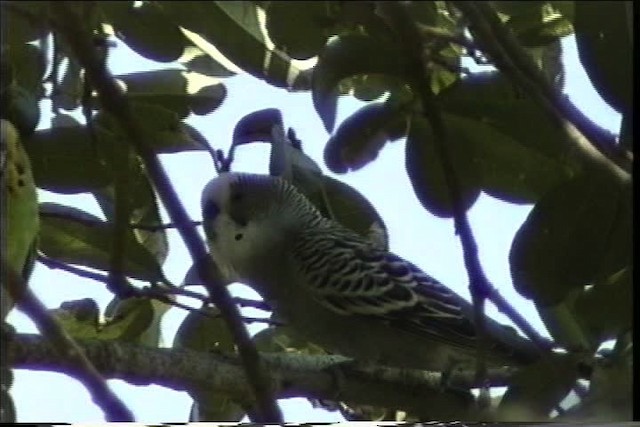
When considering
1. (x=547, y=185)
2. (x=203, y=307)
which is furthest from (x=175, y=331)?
(x=547, y=185)

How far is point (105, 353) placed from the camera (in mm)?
622

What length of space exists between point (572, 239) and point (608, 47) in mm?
141

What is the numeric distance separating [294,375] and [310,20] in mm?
250

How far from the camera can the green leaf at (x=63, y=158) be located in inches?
23.9

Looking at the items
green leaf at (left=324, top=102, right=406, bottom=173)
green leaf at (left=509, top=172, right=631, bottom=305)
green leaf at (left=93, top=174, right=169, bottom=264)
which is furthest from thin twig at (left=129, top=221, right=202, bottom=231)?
green leaf at (left=509, top=172, right=631, bottom=305)

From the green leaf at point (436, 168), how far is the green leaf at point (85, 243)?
19 cm

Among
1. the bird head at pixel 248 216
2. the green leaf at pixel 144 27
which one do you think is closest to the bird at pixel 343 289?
the bird head at pixel 248 216

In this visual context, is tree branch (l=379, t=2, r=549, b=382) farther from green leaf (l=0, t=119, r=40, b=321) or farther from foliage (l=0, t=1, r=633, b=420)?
green leaf (l=0, t=119, r=40, b=321)

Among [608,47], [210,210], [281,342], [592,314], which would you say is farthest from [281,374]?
[608,47]

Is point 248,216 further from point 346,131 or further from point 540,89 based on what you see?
point 540,89

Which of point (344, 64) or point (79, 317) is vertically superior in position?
point (344, 64)

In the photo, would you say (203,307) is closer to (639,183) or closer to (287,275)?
(287,275)

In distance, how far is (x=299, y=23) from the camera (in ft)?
2.00

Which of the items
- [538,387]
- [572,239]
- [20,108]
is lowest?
[538,387]
